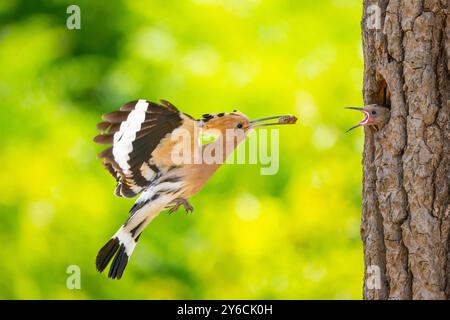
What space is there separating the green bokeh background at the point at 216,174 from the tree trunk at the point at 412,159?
6.62 ft

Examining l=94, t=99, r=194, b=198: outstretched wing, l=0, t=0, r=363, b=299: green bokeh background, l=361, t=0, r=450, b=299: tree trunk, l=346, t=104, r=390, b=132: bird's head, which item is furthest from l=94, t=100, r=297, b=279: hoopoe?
l=0, t=0, r=363, b=299: green bokeh background

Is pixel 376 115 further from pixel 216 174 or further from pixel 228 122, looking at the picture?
pixel 216 174

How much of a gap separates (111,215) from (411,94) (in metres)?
2.68

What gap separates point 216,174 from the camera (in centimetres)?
481

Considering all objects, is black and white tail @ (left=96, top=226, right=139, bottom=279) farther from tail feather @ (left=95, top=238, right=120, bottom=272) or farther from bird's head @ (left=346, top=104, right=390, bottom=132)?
bird's head @ (left=346, top=104, right=390, bottom=132)

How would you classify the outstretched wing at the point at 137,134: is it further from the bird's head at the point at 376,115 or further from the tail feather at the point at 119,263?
the bird's head at the point at 376,115

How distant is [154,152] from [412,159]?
81 centimetres

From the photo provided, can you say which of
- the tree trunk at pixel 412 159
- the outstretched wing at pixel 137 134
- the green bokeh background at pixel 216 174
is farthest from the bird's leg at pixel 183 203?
the green bokeh background at pixel 216 174

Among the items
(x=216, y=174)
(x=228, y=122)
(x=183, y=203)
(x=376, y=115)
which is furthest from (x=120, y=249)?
(x=216, y=174)

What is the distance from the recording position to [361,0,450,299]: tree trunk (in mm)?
2604

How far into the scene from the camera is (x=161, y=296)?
16.3 ft

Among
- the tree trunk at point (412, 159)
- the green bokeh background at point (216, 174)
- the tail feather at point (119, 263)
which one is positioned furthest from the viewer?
the green bokeh background at point (216, 174)

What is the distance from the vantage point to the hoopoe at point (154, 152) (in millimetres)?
2645

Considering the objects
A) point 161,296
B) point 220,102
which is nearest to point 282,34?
point 220,102
